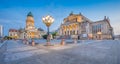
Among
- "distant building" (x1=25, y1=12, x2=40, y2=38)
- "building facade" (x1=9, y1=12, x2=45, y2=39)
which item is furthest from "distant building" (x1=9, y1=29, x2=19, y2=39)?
"distant building" (x1=25, y1=12, x2=40, y2=38)

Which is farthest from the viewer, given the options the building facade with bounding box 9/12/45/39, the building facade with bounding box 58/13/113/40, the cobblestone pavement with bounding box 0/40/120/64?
the building facade with bounding box 9/12/45/39

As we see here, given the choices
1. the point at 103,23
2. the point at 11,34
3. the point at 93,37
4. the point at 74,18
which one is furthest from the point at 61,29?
the point at 11,34

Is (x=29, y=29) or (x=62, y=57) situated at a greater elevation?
(x=29, y=29)

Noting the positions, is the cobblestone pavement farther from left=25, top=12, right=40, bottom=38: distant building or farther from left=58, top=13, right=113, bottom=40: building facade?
left=25, top=12, right=40, bottom=38: distant building

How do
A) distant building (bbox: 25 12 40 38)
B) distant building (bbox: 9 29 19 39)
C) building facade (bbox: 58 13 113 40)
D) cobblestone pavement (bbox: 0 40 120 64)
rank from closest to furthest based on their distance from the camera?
cobblestone pavement (bbox: 0 40 120 64) → building facade (bbox: 58 13 113 40) → distant building (bbox: 25 12 40 38) → distant building (bbox: 9 29 19 39)

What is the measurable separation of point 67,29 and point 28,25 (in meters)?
44.5

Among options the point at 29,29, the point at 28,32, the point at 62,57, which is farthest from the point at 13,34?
the point at 62,57

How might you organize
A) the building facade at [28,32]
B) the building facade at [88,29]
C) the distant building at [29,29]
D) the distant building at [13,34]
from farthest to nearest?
the distant building at [13,34] → the building facade at [28,32] → the distant building at [29,29] → the building facade at [88,29]

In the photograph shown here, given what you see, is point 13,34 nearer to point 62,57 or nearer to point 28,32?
point 28,32

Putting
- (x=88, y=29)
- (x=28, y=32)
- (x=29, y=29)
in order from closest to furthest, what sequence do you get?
(x=88, y=29), (x=28, y=32), (x=29, y=29)

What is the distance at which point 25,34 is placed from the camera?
271ft

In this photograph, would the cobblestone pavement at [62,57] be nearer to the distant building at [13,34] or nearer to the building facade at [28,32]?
the building facade at [28,32]

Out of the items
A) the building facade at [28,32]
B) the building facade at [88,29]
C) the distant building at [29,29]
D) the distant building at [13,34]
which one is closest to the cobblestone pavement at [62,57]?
the building facade at [88,29]

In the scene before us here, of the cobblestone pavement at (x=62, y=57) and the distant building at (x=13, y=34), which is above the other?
the distant building at (x=13, y=34)
